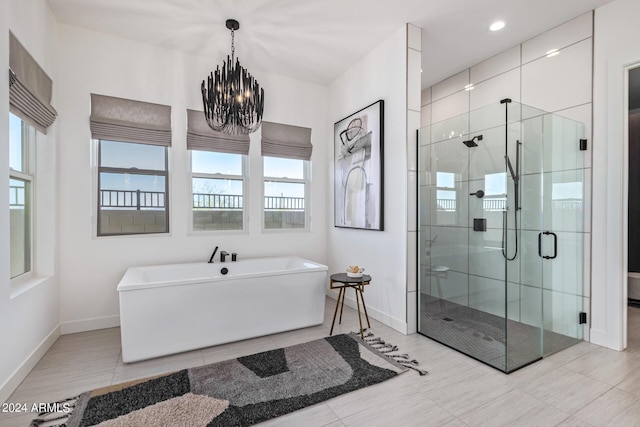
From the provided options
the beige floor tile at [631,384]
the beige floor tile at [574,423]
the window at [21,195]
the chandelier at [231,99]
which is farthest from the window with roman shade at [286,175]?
the beige floor tile at [631,384]

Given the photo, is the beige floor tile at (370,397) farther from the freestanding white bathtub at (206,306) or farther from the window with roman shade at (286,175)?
the window with roman shade at (286,175)

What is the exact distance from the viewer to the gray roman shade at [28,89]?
7.08ft

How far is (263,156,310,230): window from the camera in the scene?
4305 millimetres

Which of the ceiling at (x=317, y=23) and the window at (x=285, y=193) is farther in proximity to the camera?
the window at (x=285, y=193)

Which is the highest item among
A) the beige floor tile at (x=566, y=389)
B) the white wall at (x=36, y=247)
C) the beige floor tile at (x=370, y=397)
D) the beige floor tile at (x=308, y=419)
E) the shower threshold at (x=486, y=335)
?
the white wall at (x=36, y=247)

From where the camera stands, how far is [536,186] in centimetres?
267

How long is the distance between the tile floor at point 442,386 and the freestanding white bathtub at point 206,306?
13 cm

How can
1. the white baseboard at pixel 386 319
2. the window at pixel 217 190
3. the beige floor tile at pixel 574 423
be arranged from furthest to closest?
the window at pixel 217 190 < the white baseboard at pixel 386 319 < the beige floor tile at pixel 574 423

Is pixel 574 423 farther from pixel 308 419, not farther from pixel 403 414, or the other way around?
pixel 308 419

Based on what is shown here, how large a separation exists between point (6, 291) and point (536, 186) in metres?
4.06

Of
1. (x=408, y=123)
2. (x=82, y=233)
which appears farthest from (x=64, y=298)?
(x=408, y=123)

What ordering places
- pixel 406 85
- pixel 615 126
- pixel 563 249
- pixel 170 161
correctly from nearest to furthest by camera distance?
1. pixel 615 126
2. pixel 563 249
3. pixel 406 85
4. pixel 170 161

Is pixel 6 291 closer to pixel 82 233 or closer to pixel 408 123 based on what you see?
pixel 82 233

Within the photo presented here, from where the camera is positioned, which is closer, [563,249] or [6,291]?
[6,291]
